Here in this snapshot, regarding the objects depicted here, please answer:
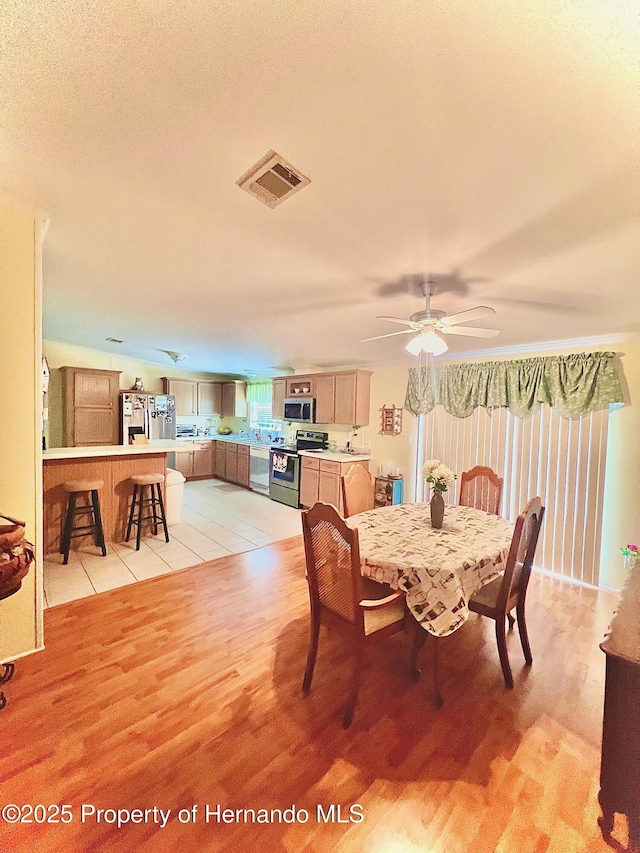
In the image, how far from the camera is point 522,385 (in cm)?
352

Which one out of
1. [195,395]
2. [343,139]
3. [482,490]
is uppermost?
[343,139]

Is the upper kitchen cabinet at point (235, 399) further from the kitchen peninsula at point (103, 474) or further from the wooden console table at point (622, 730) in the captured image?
the wooden console table at point (622, 730)

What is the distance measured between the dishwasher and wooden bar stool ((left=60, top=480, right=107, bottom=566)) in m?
2.88

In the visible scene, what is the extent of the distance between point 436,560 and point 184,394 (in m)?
6.73

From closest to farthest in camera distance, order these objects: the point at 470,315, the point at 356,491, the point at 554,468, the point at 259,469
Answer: the point at 470,315 → the point at 356,491 → the point at 554,468 → the point at 259,469

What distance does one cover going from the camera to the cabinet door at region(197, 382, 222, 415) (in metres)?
7.61

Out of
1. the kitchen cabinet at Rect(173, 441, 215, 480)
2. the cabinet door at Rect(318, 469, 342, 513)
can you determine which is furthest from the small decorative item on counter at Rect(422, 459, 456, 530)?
the kitchen cabinet at Rect(173, 441, 215, 480)

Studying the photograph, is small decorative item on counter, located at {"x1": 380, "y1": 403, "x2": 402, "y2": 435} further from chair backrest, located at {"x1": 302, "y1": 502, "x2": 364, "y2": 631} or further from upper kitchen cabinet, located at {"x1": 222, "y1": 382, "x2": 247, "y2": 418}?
upper kitchen cabinet, located at {"x1": 222, "y1": 382, "x2": 247, "y2": 418}

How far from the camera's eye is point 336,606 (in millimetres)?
1822

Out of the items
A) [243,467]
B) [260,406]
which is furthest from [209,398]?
[243,467]

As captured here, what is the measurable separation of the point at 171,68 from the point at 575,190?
141cm

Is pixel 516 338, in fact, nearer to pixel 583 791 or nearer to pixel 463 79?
pixel 463 79

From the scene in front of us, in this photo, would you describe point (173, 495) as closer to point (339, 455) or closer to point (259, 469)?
point (259, 469)

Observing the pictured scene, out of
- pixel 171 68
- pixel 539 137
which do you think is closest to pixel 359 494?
pixel 539 137
